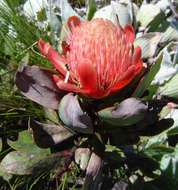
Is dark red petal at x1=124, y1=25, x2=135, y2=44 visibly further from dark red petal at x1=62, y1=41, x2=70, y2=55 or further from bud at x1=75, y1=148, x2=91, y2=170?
bud at x1=75, y1=148, x2=91, y2=170

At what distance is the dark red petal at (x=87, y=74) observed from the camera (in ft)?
3.33

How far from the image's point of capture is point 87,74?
1018 mm

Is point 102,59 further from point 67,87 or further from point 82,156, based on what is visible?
point 82,156

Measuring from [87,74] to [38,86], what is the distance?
13cm

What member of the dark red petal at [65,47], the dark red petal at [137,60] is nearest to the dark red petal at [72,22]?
the dark red petal at [65,47]

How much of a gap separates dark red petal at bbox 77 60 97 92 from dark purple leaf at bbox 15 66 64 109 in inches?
4.0

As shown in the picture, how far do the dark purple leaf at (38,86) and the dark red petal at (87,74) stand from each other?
0.10 metres

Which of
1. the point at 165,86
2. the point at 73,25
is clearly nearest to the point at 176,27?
the point at 165,86

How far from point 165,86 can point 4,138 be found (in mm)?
465

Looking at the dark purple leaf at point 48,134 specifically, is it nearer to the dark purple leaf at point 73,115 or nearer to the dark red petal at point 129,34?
the dark purple leaf at point 73,115

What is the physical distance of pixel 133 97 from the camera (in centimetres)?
108

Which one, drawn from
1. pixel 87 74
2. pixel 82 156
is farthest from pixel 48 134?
pixel 87 74

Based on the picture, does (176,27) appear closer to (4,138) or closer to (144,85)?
(144,85)

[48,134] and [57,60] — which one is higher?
[57,60]
